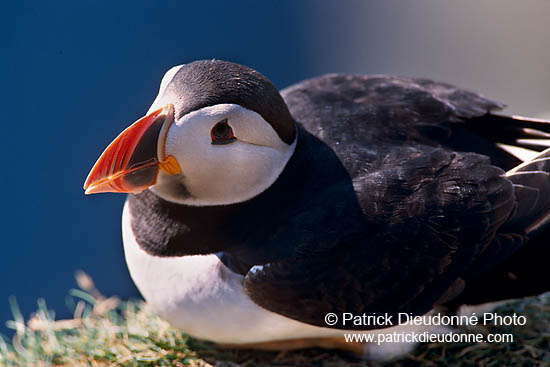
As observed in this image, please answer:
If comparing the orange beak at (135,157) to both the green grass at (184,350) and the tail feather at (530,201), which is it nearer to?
the green grass at (184,350)

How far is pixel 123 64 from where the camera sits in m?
4.55

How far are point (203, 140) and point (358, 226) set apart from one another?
0.52 metres

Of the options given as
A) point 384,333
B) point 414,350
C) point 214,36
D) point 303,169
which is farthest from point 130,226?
point 214,36

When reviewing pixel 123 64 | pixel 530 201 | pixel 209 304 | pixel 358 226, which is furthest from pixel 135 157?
pixel 123 64

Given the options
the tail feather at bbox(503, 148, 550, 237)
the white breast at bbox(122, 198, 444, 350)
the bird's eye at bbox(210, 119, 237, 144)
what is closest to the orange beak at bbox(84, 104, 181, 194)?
the bird's eye at bbox(210, 119, 237, 144)

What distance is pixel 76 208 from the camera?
4383 mm

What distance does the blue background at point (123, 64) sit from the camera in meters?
4.20

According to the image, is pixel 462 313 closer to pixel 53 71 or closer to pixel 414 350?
pixel 414 350

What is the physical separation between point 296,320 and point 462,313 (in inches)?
25.4

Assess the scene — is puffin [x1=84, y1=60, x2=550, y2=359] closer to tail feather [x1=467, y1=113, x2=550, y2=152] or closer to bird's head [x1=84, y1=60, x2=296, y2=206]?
bird's head [x1=84, y1=60, x2=296, y2=206]

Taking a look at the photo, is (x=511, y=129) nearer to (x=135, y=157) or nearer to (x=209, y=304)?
(x=209, y=304)

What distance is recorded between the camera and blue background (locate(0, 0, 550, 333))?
4.20m

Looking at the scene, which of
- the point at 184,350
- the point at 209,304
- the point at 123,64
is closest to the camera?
the point at 209,304

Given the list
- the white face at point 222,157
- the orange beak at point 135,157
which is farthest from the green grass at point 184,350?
the orange beak at point 135,157
